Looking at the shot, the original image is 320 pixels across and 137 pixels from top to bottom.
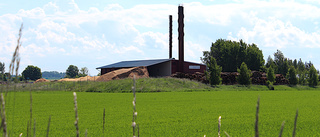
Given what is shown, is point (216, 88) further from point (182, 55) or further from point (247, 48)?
point (247, 48)

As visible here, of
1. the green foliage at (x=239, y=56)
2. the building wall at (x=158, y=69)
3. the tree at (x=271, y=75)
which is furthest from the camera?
the green foliage at (x=239, y=56)

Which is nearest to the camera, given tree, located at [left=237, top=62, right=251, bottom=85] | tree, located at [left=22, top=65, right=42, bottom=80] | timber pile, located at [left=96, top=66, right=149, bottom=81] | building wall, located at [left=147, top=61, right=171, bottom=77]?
tree, located at [left=237, top=62, right=251, bottom=85]

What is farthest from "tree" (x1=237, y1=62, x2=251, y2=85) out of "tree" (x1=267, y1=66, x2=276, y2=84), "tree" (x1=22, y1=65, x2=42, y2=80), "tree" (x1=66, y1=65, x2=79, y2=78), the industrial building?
"tree" (x1=66, y1=65, x2=79, y2=78)

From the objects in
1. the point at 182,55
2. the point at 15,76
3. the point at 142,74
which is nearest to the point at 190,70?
the point at 182,55

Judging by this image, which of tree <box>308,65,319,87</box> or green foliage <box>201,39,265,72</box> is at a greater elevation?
green foliage <box>201,39,265,72</box>

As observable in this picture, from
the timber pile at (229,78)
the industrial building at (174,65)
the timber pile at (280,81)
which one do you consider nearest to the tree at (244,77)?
the timber pile at (229,78)

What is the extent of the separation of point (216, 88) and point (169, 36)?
23427 millimetres

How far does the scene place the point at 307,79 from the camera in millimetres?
54656

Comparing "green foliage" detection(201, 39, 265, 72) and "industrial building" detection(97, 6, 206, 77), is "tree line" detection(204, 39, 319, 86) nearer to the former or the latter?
"green foliage" detection(201, 39, 265, 72)

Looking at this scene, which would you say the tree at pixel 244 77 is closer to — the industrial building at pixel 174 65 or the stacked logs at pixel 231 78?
the stacked logs at pixel 231 78

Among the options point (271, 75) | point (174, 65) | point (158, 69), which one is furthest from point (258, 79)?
point (158, 69)

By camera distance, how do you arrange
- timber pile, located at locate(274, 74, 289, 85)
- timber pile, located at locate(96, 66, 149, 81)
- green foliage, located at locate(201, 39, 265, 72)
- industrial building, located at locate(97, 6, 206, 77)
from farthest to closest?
green foliage, located at locate(201, 39, 265, 72)
timber pile, located at locate(274, 74, 289, 85)
industrial building, located at locate(97, 6, 206, 77)
timber pile, located at locate(96, 66, 149, 81)

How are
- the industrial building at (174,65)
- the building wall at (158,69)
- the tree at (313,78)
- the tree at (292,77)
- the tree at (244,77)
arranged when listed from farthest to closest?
the building wall at (158,69), the tree at (313,78), the tree at (292,77), the industrial building at (174,65), the tree at (244,77)

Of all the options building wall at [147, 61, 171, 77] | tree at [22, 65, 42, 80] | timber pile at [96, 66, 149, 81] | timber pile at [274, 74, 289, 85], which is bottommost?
timber pile at [274, 74, 289, 85]
